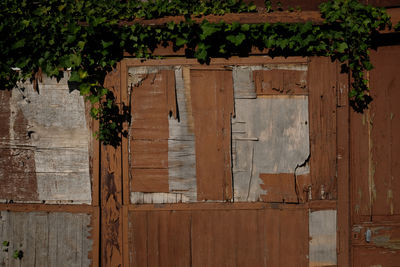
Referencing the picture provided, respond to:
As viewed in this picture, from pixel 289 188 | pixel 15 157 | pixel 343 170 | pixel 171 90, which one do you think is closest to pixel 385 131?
pixel 343 170

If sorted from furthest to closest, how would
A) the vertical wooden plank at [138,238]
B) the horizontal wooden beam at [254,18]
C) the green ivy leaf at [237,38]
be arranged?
the vertical wooden plank at [138,238]
the horizontal wooden beam at [254,18]
the green ivy leaf at [237,38]

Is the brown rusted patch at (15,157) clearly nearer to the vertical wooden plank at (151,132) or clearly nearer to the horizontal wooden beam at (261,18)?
the vertical wooden plank at (151,132)

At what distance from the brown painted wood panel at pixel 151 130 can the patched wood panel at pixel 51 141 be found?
59 centimetres

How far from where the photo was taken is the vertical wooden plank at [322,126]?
3.39 metres

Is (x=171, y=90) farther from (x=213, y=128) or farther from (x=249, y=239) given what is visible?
(x=249, y=239)

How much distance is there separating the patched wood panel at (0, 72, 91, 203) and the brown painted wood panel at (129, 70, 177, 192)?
588 mm

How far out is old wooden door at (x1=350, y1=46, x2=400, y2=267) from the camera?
3512 mm

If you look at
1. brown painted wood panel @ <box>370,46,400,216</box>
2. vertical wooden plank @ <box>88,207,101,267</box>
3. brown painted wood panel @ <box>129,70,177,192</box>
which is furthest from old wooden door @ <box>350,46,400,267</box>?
vertical wooden plank @ <box>88,207,101,267</box>

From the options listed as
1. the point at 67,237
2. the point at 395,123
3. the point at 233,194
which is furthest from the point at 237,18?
the point at 67,237

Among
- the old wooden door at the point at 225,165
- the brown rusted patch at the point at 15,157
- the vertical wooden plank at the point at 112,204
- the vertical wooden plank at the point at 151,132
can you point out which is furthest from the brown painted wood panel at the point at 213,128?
the brown rusted patch at the point at 15,157

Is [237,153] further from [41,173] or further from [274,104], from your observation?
[41,173]

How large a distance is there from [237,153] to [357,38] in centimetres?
184

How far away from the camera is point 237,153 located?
3.44 metres

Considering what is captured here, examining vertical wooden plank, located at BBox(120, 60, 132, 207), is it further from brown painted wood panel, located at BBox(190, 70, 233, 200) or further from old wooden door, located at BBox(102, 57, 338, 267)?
brown painted wood panel, located at BBox(190, 70, 233, 200)
